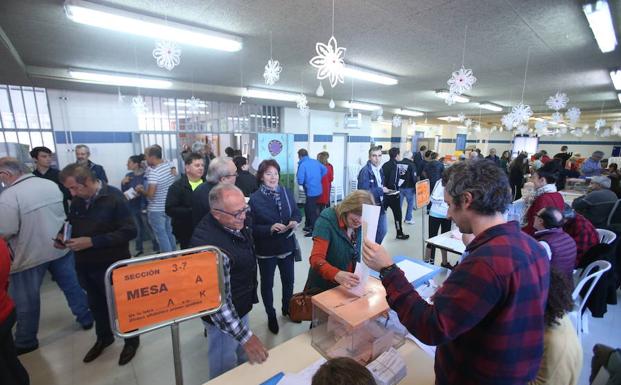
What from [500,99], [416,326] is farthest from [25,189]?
[500,99]

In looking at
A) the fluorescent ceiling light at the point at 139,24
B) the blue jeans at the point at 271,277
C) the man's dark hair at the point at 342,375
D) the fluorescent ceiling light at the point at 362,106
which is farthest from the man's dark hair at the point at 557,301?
the fluorescent ceiling light at the point at 362,106

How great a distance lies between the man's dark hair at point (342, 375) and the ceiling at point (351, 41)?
8.88 feet

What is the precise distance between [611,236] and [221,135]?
7.34 m

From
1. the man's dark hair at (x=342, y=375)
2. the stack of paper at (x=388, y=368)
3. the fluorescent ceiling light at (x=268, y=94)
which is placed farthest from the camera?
the fluorescent ceiling light at (x=268, y=94)

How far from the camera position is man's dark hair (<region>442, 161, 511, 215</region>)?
934mm

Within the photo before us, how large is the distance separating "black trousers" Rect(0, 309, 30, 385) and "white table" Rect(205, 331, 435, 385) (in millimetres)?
1326

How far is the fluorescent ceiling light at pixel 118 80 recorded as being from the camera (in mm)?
4573

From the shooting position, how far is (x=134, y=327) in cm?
98

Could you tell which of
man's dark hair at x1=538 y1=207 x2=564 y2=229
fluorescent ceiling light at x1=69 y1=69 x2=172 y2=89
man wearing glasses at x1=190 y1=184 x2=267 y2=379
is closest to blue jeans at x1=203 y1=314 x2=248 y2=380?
man wearing glasses at x1=190 y1=184 x2=267 y2=379

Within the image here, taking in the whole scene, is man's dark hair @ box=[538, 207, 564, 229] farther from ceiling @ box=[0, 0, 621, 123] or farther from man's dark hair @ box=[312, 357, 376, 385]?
man's dark hair @ box=[312, 357, 376, 385]

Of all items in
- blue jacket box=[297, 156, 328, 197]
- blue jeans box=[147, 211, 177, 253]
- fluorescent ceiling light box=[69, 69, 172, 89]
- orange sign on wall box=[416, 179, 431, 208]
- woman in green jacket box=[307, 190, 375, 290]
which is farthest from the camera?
blue jacket box=[297, 156, 328, 197]

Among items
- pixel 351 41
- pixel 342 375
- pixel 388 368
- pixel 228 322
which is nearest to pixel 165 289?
pixel 228 322

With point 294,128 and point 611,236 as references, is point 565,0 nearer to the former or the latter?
point 611,236

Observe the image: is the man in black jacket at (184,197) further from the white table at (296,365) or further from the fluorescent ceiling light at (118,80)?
the fluorescent ceiling light at (118,80)
